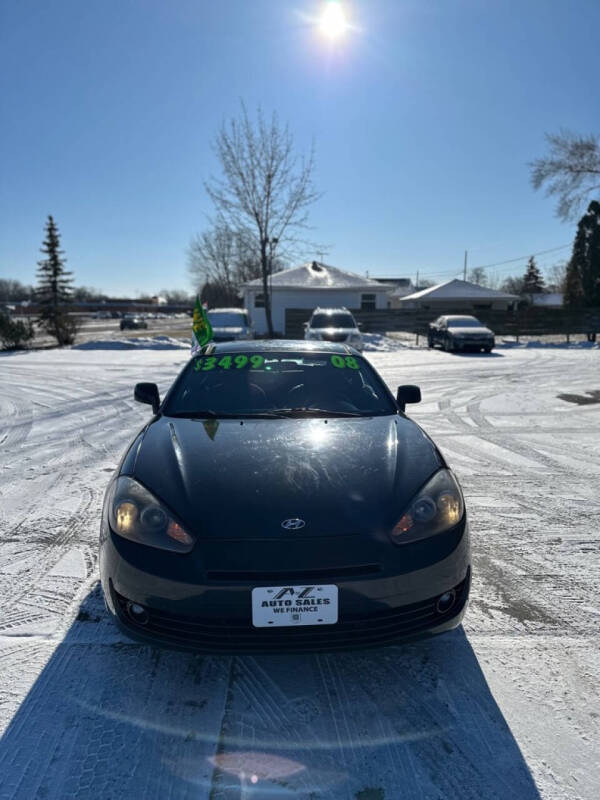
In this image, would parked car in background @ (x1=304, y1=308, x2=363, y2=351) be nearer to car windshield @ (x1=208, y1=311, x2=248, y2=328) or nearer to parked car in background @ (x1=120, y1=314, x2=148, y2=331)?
car windshield @ (x1=208, y1=311, x2=248, y2=328)

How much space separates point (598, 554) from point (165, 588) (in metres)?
2.92

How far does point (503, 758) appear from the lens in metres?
1.89

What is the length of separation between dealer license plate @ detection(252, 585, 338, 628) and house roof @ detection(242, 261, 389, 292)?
29.6 metres

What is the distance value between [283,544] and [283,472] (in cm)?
47

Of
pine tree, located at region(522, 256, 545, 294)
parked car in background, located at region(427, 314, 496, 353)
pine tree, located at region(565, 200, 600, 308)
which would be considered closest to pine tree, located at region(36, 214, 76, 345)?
parked car in background, located at region(427, 314, 496, 353)

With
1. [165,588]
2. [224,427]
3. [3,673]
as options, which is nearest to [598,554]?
[224,427]

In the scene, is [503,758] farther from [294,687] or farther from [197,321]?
[197,321]

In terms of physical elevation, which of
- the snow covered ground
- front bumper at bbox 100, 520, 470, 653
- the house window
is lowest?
the snow covered ground

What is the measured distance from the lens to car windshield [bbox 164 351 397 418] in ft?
11.2

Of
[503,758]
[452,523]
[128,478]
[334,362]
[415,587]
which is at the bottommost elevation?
[503,758]

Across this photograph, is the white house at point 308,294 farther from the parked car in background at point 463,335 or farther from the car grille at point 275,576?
the car grille at point 275,576

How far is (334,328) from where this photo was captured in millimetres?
17719

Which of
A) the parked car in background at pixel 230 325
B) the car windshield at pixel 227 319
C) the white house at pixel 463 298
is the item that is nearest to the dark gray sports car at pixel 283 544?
the parked car in background at pixel 230 325

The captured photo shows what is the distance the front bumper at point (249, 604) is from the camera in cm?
197
